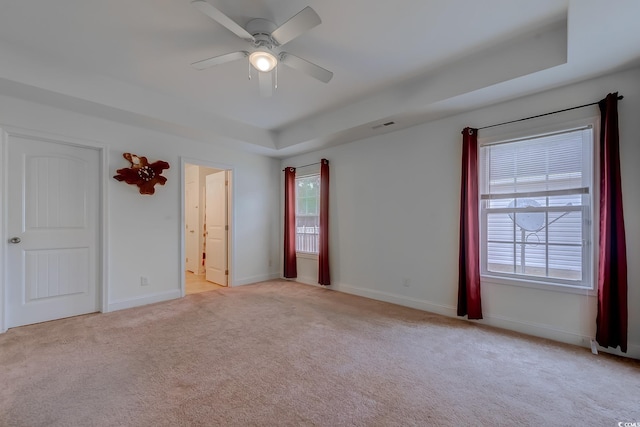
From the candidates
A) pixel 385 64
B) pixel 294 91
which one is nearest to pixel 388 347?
pixel 385 64

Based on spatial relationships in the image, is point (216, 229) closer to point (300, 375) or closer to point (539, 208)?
point (300, 375)

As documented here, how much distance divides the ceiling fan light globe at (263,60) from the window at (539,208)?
252cm

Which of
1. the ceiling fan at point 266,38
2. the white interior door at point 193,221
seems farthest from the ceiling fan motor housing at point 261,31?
the white interior door at point 193,221

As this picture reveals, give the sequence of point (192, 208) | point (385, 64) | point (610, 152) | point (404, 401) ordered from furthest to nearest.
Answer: point (192, 208)
point (385, 64)
point (610, 152)
point (404, 401)

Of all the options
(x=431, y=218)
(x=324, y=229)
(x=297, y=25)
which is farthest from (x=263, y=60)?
(x=324, y=229)

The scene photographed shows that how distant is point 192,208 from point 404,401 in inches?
234

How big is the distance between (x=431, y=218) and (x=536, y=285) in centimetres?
128

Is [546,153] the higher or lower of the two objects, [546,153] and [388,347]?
the higher

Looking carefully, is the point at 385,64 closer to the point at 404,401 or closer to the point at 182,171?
the point at 404,401

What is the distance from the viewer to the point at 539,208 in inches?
114

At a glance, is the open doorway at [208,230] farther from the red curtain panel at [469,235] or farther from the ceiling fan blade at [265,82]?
the red curtain panel at [469,235]

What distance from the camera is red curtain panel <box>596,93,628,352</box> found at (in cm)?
237

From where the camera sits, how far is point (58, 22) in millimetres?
2217

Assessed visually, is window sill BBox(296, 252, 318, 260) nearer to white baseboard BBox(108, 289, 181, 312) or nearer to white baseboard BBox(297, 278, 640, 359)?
white baseboard BBox(297, 278, 640, 359)
